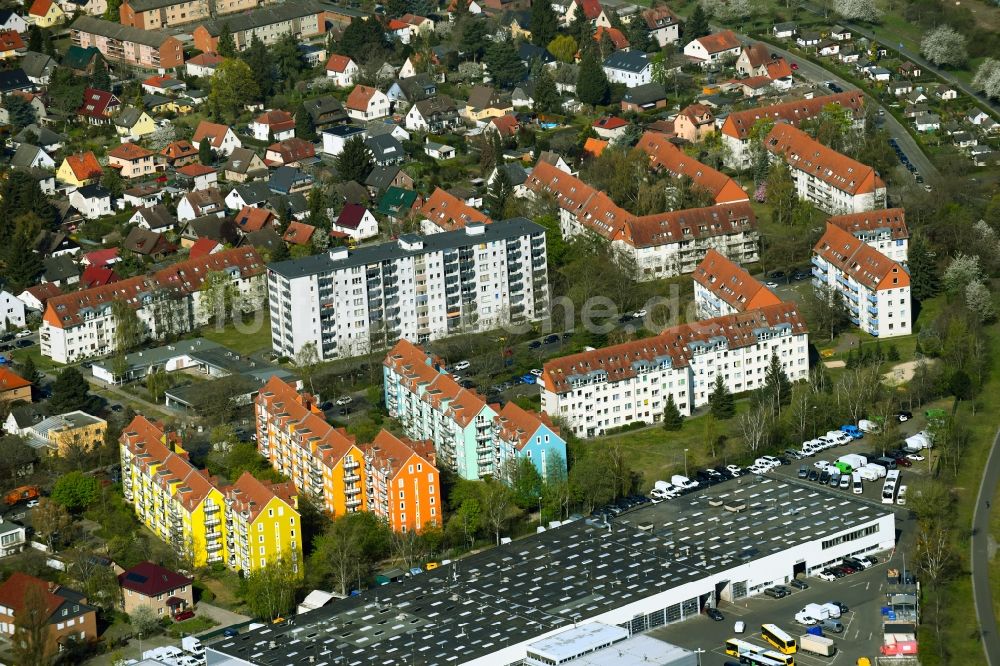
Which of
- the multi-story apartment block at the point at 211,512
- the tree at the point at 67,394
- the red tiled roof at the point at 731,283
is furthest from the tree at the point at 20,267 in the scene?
the red tiled roof at the point at 731,283

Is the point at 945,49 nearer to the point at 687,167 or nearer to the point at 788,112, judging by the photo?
the point at 788,112

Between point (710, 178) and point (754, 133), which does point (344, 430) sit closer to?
point (710, 178)

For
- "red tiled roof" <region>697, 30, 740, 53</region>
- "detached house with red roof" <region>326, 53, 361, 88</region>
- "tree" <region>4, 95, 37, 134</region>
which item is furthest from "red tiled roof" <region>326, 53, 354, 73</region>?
"red tiled roof" <region>697, 30, 740, 53</region>

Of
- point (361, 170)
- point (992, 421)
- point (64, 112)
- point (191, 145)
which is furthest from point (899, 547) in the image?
point (64, 112)

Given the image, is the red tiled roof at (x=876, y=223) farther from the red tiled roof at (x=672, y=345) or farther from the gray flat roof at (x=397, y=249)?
the gray flat roof at (x=397, y=249)

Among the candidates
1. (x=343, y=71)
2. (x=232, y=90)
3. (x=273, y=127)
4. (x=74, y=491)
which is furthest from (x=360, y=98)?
(x=74, y=491)

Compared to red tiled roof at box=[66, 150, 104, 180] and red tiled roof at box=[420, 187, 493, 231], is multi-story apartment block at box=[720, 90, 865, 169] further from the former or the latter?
red tiled roof at box=[66, 150, 104, 180]
